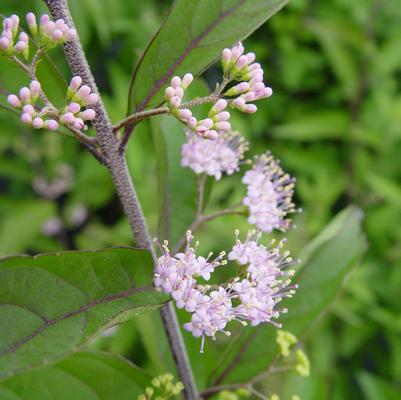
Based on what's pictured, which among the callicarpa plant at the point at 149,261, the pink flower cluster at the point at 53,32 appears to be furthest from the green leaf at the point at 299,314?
the pink flower cluster at the point at 53,32

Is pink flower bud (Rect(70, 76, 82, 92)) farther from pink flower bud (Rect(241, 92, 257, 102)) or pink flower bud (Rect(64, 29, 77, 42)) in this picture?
pink flower bud (Rect(241, 92, 257, 102))

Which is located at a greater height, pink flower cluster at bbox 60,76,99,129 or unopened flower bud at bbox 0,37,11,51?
unopened flower bud at bbox 0,37,11,51

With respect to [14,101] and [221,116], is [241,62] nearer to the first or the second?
[221,116]

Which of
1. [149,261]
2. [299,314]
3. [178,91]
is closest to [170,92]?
[178,91]

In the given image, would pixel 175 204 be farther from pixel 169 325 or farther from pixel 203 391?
pixel 203 391

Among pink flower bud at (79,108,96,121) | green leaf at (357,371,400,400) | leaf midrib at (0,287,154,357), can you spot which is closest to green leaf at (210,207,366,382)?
leaf midrib at (0,287,154,357)

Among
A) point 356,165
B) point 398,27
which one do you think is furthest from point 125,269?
point 398,27

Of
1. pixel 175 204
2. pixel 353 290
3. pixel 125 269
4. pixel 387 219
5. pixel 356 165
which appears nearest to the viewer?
pixel 125 269

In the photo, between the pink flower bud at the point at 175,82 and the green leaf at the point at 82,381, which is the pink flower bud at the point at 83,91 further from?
the green leaf at the point at 82,381
